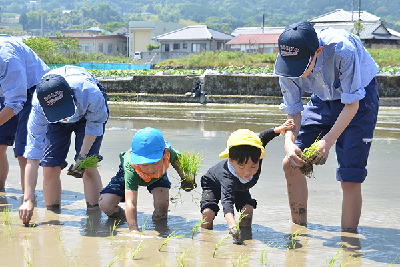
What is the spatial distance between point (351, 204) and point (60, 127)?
229 centimetres

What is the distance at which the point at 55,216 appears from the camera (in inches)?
136

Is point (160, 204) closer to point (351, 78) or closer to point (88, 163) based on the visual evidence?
point (88, 163)

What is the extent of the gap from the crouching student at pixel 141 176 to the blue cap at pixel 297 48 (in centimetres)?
99

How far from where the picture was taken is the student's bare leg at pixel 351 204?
301 cm

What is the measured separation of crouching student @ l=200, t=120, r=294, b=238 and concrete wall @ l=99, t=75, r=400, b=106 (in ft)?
27.0

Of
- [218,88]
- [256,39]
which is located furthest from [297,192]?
[256,39]

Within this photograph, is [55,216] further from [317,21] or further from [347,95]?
[317,21]

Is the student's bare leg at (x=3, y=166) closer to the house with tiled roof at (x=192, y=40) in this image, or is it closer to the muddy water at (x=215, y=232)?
the muddy water at (x=215, y=232)

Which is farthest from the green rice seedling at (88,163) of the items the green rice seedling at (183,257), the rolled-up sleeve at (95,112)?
the green rice seedling at (183,257)

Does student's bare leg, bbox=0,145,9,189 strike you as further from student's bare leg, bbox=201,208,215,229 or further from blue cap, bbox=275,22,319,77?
blue cap, bbox=275,22,319,77

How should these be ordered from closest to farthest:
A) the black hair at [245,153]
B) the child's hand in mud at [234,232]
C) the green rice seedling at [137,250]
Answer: the green rice seedling at [137,250] < the child's hand in mud at [234,232] < the black hair at [245,153]

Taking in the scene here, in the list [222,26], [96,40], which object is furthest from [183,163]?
[222,26]

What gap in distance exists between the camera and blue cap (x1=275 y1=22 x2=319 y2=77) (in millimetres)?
2578

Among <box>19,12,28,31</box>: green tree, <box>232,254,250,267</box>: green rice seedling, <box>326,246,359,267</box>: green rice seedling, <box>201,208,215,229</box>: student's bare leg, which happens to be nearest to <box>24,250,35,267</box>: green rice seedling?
<box>232,254,250,267</box>: green rice seedling
